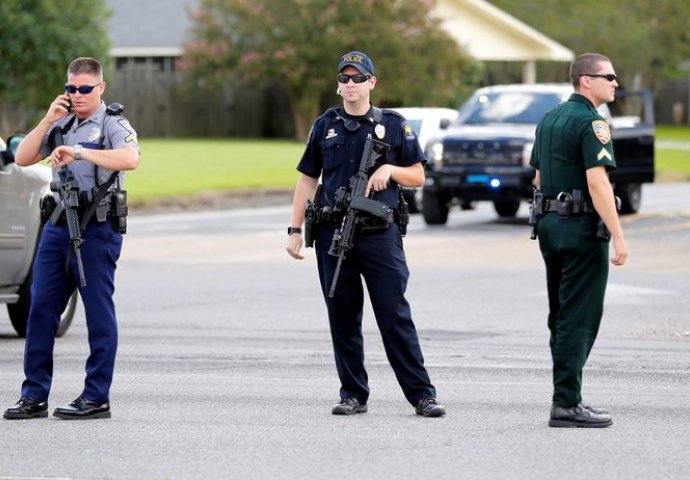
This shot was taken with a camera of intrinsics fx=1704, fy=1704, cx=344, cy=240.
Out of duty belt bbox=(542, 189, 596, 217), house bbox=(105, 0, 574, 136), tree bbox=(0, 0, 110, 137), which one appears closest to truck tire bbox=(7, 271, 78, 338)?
duty belt bbox=(542, 189, 596, 217)

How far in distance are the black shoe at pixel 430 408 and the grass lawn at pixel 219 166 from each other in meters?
19.5

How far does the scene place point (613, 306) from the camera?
14492mm

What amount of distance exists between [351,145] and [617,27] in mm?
61514

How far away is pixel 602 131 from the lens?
8312mm

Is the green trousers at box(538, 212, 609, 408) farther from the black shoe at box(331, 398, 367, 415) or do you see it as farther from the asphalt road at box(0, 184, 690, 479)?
the black shoe at box(331, 398, 367, 415)

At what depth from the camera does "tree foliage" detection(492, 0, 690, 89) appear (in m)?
67.8

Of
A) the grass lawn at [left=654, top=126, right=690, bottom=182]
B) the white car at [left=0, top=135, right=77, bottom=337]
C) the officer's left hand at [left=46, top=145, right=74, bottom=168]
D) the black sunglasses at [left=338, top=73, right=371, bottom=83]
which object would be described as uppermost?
the black sunglasses at [left=338, top=73, right=371, bottom=83]

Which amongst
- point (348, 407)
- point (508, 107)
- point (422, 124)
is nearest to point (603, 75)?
point (348, 407)

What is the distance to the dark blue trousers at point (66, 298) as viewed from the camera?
863cm

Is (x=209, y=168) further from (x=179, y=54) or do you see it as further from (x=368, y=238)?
(x=368, y=238)

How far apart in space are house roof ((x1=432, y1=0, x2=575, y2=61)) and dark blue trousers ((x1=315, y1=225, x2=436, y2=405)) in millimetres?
46660

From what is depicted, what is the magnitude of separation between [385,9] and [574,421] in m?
41.9

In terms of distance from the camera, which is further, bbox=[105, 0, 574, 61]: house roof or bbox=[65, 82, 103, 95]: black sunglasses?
bbox=[105, 0, 574, 61]: house roof

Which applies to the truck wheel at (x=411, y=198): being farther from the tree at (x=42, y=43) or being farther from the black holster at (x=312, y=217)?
the tree at (x=42, y=43)
